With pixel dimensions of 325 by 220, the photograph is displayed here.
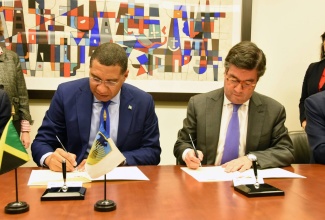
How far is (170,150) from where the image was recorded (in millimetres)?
3703

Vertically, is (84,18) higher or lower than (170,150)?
higher

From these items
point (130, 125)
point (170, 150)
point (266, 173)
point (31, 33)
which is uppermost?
point (31, 33)

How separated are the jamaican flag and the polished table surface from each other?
0.15 metres

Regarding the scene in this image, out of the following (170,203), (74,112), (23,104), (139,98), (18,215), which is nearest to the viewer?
(18,215)

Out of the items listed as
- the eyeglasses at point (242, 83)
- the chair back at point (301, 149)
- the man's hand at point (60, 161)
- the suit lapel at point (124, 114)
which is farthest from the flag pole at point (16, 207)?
the chair back at point (301, 149)

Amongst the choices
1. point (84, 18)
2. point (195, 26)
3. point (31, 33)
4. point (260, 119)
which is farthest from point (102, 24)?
point (260, 119)

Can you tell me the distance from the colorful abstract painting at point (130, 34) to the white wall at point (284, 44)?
12.2 inches

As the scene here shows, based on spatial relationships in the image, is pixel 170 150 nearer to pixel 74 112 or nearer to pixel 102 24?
pixel 102 24

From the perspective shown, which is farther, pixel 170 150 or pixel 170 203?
pixel 170 150

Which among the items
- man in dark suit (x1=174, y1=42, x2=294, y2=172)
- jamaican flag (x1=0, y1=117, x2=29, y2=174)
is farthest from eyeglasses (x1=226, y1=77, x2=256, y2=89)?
jamaican flag (x1=0, y1=117, x2=29, y2=174)

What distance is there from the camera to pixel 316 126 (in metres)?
2.37

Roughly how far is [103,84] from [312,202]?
1.17 m

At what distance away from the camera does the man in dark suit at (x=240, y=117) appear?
7.10 ft

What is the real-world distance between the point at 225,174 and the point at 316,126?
0.84 meters
